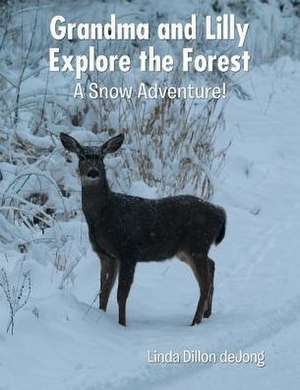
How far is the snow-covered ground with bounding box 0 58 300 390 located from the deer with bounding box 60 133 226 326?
0.75ft

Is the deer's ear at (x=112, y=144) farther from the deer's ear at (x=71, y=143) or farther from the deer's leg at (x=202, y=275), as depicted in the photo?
the deer's leg at (x=202, y=275)

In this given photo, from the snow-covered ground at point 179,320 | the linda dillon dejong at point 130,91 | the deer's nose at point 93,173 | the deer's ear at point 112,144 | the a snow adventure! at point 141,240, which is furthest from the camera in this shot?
the linda dillon dejong at point 130,91

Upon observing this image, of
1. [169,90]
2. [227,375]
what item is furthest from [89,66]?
[227,375]

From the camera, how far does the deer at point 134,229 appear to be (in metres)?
6.43

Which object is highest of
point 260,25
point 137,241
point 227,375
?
point 260,25

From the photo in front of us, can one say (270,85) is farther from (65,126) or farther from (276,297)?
(276,297)

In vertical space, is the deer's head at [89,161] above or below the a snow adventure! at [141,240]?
above

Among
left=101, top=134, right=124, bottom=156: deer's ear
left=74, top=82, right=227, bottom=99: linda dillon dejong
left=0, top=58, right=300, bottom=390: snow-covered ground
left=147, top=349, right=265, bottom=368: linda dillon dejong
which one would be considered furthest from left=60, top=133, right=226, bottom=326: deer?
left=74, top=82, right=227, bottom=99: linda dillon dejong

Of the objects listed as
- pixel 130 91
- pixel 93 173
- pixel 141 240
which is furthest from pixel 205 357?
pixel 130 91

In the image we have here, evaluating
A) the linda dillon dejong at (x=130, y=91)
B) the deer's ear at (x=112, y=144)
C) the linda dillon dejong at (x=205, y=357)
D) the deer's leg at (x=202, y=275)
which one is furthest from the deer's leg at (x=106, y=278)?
the linda dillon dejong at (x=130, y=91)

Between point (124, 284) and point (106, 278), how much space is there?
10.0 inches

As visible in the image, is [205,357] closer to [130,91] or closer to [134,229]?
[134,229]

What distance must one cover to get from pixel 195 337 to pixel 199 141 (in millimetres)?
4091

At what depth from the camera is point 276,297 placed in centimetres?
689
